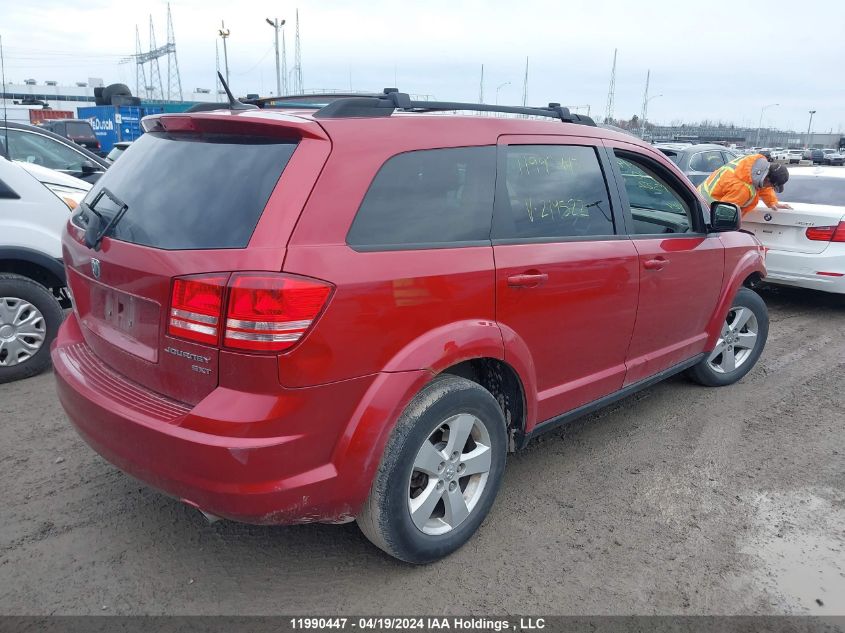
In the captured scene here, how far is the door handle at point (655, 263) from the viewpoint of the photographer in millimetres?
3518

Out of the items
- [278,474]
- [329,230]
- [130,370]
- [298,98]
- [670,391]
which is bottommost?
[670,391]

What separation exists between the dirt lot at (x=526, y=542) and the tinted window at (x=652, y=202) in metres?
1.29

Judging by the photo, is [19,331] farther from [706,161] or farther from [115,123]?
[115,123]

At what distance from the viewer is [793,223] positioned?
680 centimetres

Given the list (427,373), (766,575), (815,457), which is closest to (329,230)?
(427,373)

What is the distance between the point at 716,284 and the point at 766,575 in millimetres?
2017

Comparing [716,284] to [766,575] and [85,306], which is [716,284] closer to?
[766,575]

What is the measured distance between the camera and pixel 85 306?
2816 mm

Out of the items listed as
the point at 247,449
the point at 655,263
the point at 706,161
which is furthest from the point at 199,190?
A: the point at 706,161

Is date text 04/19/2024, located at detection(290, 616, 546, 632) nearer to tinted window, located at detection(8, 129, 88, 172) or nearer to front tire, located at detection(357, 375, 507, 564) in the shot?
front tire, located at detection(357, 375, 507, 564)

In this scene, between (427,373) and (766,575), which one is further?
(766,575)

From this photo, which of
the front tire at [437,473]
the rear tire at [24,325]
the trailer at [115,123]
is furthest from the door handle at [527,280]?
the trailer at [115,123]

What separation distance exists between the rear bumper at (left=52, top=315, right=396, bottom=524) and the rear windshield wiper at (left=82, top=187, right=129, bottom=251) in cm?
61

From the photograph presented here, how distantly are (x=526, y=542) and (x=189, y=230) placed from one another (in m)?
1.95
